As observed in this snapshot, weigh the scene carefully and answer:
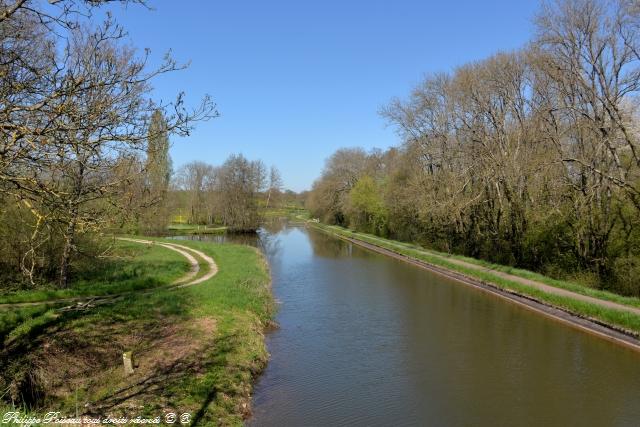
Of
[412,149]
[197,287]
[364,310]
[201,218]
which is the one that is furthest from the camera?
[201,218]

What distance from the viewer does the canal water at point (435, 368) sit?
28.5 ft

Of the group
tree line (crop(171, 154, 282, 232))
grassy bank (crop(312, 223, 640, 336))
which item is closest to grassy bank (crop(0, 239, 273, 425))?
grassy bank (crop(312, 223, 640, 336))

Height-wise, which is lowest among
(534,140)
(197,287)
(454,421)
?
(454,421)

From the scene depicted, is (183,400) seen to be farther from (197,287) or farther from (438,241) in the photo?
(438,241)

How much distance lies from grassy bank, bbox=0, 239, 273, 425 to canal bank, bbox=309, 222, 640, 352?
988cm

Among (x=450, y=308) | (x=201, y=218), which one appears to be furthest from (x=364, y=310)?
(x=201, y=218)

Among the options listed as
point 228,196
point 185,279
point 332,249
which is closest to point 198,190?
point 228,196

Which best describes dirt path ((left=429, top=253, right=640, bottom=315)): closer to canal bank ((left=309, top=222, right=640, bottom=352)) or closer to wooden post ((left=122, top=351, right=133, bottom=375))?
canal bank ((left=309, top=222, right=640, bottom=352))

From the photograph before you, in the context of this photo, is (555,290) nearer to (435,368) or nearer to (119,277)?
(435,368)

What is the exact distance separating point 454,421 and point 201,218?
57.9m

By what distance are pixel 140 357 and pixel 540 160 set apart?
57.3 feet

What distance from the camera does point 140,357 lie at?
32.0 feet

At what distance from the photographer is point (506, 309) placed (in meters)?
16.9

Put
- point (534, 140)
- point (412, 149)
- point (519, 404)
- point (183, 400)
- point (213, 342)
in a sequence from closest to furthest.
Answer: point (183, 400) < point (519, 404) < point (213, 342) < point (534, 140) < point (412, 149)
